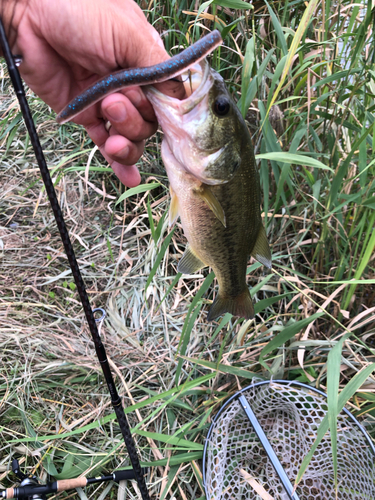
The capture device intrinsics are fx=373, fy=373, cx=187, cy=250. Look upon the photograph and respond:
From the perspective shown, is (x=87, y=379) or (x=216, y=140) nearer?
(x=216, y=140)

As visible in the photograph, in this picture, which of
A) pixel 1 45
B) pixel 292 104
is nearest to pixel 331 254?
pixel 292 104

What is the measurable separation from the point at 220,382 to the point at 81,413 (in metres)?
0.74

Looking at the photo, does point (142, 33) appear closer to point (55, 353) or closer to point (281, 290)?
point (281, 290)

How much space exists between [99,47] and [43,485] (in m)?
1.77

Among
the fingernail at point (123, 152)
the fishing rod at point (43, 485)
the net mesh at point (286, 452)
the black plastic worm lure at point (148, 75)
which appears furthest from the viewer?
the net mesh at point (286, 452)

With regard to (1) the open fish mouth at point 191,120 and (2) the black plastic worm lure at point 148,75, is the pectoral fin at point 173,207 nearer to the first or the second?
(1) the open fish mouth at point 191,120

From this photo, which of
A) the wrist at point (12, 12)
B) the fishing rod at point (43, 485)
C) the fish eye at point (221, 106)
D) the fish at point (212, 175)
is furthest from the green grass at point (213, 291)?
the wrist at point (12, 12)

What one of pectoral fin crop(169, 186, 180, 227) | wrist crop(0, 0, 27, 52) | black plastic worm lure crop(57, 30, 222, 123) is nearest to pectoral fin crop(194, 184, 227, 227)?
pectoral fin crop(169, 186, 180, 227)

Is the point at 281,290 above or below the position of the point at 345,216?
below

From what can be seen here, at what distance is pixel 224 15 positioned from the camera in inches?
85.0

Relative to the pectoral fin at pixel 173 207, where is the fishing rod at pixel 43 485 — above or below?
below

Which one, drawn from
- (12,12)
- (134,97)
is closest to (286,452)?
(134,97)

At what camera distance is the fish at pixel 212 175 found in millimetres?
1105

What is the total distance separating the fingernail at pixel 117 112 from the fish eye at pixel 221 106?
36cm
